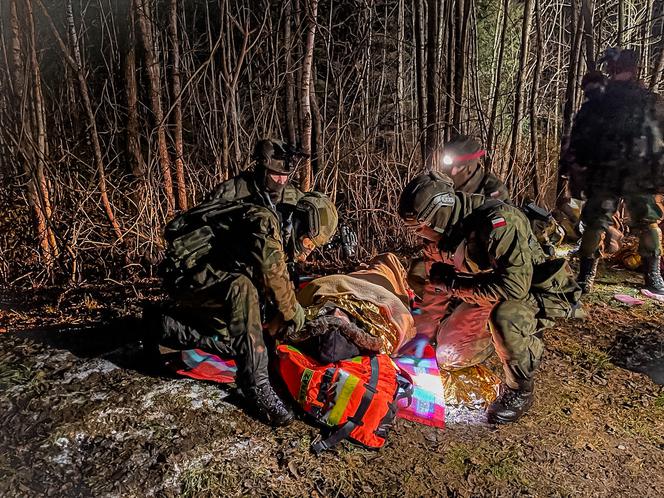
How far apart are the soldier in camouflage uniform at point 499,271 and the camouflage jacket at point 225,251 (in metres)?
0.84

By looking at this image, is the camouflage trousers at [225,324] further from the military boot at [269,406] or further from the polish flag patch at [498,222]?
the polish flag patch at [498,222]

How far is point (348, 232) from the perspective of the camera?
3.56 meters

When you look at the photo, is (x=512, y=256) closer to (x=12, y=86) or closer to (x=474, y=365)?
(x=474, y=365)

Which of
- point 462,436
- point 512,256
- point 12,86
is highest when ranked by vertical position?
point 12,86

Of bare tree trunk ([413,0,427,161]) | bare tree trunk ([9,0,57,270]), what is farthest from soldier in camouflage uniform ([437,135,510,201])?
bare tree trunk ([9,0,57,270])

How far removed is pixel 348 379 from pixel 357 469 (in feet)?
1.51

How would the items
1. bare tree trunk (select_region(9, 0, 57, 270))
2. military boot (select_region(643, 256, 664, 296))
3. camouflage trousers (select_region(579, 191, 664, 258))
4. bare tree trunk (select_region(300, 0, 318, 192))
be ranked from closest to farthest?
camouflage trousers (select_region(579, 191, 664, 258)) → bare tree trunk (select_region(9, 0, 57, 270)) → military boot (select_region(643, 256, 664, 296)) → bare tree trunk (select_region(300, 0, 318, 192))

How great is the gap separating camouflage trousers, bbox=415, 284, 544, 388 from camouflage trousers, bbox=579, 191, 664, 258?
6.02 feet

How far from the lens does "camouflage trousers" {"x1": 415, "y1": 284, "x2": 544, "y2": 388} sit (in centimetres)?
283

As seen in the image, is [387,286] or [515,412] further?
[387,286]

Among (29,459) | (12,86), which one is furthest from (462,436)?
(12,86)

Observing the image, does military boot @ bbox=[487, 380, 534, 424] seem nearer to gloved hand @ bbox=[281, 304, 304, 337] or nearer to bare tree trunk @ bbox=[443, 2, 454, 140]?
gloved hand @ bbox=[281, 304, 304, 337]

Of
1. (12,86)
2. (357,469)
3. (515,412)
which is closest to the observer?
(357,469)

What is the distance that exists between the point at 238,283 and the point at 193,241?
0.40 m
